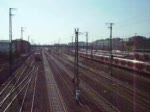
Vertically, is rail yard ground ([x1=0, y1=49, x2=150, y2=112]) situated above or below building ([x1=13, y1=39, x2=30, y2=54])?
below

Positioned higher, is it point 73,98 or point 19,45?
point 19,45

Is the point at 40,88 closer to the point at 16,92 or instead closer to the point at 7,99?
the point at 16,92

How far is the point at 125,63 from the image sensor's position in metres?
56.0

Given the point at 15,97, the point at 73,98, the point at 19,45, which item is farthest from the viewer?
the point at 19,45

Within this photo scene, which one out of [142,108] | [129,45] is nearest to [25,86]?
[142,108]

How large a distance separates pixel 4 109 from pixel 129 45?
12710 cm

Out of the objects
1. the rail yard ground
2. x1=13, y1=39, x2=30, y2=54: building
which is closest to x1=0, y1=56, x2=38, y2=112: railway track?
the rail yard ground

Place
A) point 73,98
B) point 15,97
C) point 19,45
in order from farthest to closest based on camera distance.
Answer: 1. point 19,45
2. point 15,97
3. point 73,98

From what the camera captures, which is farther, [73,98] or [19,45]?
[19,45]

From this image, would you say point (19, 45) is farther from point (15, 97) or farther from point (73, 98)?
point (73, 98)

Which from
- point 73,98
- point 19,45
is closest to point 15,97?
point 73,98

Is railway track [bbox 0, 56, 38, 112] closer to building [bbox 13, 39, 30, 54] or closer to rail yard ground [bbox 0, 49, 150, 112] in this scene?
rail yard ground [bbox 0, 49, 150, 112]

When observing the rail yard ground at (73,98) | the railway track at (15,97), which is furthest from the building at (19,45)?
the rail yard ground at (73,98)

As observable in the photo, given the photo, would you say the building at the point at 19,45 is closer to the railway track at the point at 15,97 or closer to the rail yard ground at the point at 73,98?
the railway track at the point at 15,97
